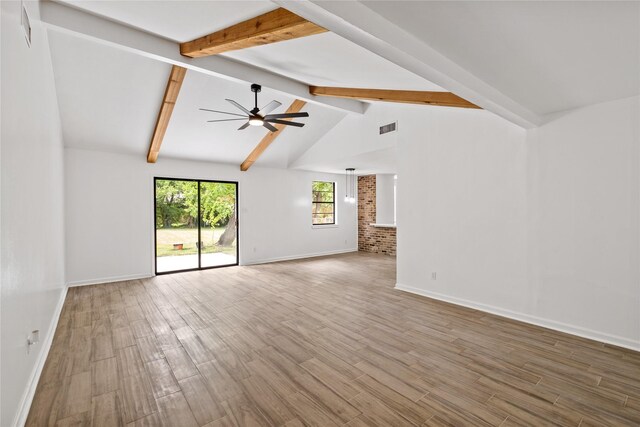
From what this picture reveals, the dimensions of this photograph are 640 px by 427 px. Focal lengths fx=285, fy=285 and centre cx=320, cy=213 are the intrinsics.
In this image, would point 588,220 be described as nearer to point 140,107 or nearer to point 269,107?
point 269,107

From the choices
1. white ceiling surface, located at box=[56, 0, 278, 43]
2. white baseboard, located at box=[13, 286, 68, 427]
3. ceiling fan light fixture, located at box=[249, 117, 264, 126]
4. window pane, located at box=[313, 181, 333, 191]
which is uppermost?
white ceiling surface, located at box=[56, 0, 278, 43]

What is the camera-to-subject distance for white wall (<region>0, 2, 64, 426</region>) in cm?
165

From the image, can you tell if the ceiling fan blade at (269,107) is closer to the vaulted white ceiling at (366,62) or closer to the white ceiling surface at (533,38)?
the vaulted white ceiling at (366,62)

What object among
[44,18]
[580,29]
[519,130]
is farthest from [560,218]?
[44,18]

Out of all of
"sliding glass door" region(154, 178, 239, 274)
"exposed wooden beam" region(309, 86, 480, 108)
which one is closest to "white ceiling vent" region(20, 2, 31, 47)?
"exposed wooden beam" region(309, 86, 480, 108)

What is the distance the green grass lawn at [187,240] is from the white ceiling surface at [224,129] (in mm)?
1756

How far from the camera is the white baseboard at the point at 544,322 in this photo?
2.97 m

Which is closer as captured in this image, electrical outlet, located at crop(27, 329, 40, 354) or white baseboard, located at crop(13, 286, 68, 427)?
A: white baseboard, located at crop(13, 286, 68, 427)

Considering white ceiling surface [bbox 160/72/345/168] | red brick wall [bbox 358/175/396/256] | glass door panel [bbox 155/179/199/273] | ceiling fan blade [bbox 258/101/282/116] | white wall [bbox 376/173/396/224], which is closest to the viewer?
ceiling fan blade [bbox 258/101/282/116]

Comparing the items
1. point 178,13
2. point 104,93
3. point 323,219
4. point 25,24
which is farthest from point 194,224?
point 25,24

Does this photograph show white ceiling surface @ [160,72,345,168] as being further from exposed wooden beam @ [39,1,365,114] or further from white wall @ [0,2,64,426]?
white wall @ [0,2,64,426]

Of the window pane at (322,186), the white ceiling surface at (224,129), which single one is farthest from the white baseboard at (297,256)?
the white ceiling surface at (224,129)

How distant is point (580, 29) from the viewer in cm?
177

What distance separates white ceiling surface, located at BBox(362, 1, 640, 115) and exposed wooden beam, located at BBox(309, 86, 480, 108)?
1.06 m
